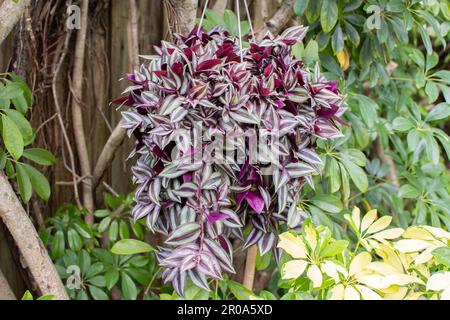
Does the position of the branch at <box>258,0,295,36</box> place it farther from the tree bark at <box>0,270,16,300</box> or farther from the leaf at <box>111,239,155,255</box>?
the tree bark at <box>0,270,16,300</box>

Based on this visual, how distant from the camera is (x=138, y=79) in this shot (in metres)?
1.01

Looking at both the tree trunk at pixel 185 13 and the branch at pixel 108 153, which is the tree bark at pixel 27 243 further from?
the tree trunk at pixel 185 13

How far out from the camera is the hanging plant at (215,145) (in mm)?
909

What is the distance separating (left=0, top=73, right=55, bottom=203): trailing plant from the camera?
1169 millimetres

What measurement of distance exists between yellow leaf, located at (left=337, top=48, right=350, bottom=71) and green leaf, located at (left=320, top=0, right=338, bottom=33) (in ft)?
0.43

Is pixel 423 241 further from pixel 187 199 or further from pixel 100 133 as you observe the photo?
pixel 100 133

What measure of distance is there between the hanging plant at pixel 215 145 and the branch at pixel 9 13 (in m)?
0.39

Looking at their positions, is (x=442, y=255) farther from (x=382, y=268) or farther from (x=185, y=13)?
(x=185, y=13)

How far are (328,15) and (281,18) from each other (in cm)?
16

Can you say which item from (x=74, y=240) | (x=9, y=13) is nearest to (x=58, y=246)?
(x=74, y=240)


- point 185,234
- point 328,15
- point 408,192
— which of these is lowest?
point 408,192

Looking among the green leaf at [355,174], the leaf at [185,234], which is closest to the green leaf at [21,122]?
the leaf at [185,234]

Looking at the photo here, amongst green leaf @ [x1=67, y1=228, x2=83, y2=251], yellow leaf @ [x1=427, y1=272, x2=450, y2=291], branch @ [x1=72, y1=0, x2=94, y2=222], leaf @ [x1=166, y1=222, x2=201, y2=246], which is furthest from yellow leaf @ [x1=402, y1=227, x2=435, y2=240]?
branch @ [x1=72, y1=0, x2=94, y2=222]

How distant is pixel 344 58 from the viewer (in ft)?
4.75
